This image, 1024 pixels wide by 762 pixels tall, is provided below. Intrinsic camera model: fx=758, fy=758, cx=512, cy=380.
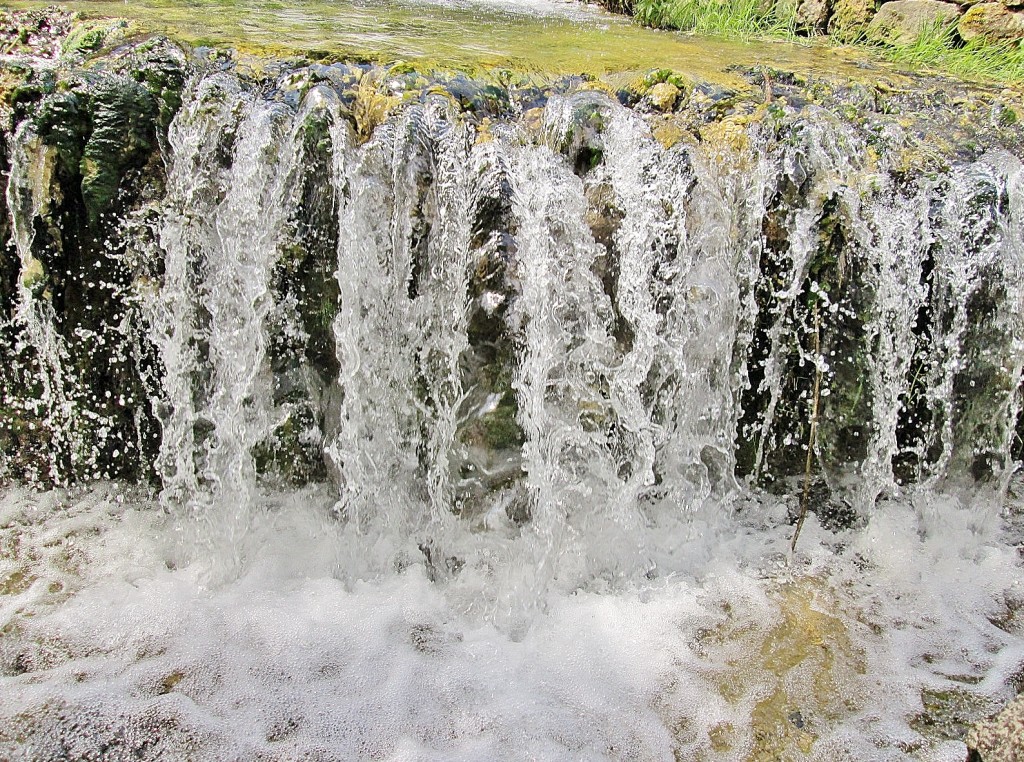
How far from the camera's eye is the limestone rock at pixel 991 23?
4789mm

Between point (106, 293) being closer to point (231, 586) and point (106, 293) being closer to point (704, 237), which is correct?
point (231, 586)

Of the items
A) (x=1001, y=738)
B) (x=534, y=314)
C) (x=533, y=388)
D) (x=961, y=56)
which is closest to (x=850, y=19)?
(x=961, y=56)

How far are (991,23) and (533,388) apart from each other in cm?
415

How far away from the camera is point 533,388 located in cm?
317

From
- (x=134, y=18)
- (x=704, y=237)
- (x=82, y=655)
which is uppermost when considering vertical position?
(x=134, y=18)

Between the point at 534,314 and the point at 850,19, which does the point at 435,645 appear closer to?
the point at 534,314

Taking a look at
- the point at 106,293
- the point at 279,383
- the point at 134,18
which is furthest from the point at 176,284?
the point at 134,18

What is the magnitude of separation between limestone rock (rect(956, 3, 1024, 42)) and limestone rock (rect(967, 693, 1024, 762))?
460 cm

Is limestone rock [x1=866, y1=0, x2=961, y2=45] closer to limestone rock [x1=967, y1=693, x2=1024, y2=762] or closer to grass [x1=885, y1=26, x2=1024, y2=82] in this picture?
grass [x1=885, y1=26, x2=1024, y2=82]

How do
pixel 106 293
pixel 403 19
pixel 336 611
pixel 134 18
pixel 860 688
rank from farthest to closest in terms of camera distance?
1. pixel 403 19
2. pixel 134 18
3. pixel 106 293
4. pixel 336 611
5. pixel 860 688

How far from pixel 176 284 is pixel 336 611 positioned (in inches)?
58.4

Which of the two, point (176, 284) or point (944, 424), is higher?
point (176, 284)

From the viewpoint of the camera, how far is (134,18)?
394 cm

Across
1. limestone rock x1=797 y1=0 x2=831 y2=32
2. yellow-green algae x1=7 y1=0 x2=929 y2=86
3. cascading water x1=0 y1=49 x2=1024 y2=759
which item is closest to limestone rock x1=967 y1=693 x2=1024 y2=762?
cascading water x1=0 y1=49 x2=1024 y2=759
